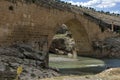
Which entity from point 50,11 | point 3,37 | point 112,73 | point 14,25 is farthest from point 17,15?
point 112,73

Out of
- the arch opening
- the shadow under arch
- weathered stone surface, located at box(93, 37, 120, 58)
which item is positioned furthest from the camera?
weathered stone surface, located at box(93, 37, 120, 58)

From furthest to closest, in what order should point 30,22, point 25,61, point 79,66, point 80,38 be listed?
point 80,38, point 79,66, point 30,22, point 25,61

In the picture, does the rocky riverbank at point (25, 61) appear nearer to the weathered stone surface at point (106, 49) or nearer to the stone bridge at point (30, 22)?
the stone bridge at point (30, 22)

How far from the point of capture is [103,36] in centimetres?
3900

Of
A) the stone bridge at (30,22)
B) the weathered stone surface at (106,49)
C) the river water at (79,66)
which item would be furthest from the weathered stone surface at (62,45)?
the stone bridge at (30,22)

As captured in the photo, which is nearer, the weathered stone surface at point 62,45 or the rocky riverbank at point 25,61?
the rocky riverbank at point 25,61

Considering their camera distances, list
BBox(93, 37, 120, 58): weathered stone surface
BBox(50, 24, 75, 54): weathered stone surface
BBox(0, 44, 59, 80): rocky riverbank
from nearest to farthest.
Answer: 1. BBox(0, 44, 59, 80): rocky riverbank
2. BBox(93, 37, 120, 58): weathered stone surface
3. BBox(50, 24, 75, 54): weathered stone surface

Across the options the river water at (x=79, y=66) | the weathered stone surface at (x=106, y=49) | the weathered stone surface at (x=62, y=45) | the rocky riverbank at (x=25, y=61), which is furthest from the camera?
the weathered stone surface at (x=62, y=45)

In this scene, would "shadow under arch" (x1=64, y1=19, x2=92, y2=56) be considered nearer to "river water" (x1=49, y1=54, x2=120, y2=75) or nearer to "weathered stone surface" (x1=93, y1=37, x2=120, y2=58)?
"weathered stone surface" (x1=93, y1=37, x2=120, y2=58)

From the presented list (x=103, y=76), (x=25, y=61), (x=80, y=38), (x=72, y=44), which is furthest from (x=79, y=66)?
(x=103, y=76)

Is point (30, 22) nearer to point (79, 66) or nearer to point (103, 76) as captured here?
point (79, 66)

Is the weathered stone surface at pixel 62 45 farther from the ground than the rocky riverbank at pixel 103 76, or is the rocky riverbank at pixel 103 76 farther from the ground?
the rocky riverbank at pixel 103 76

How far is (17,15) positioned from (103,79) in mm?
12152

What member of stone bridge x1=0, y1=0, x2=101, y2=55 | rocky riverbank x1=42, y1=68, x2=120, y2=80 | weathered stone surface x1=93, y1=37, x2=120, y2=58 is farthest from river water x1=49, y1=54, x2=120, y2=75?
rocky riverbank x1=42, y1=68, x2=120, y2=80
